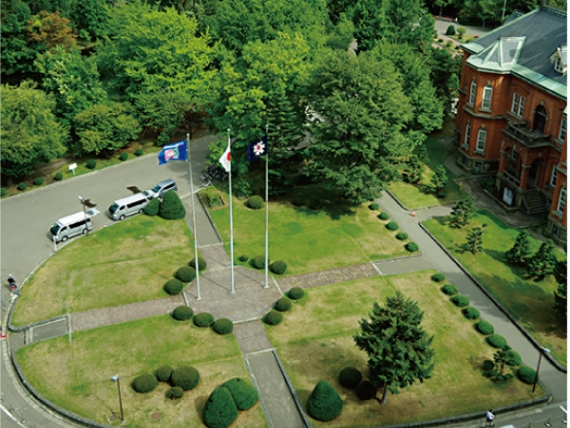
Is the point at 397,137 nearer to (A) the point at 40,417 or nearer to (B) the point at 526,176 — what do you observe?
(B) the point at 526,176

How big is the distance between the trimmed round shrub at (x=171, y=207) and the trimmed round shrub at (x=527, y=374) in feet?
116

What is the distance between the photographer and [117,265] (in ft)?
198

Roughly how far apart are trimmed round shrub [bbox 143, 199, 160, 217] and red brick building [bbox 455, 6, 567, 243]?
3476cm

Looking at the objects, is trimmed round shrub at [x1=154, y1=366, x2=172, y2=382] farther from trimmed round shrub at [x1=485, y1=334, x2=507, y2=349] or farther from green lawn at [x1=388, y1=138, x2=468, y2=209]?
green lawn at [x1=388, y1=138, x2=468, y2=209]

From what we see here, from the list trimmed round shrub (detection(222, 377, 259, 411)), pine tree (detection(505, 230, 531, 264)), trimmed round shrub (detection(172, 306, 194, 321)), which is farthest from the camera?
pine tree (detection(505, 230, 531, 264))

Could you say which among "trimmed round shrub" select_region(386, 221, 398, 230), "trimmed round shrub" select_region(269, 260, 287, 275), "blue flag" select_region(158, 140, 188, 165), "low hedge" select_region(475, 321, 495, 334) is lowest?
"low hedge" select_region(475, 321, 495, 334)

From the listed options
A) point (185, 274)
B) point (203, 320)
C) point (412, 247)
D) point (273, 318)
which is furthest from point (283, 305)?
point (412, 247)

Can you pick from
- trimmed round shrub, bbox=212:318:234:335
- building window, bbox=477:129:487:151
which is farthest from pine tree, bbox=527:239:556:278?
trimmed round shrub, bbox=212:318:234:335

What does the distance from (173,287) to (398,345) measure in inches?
863

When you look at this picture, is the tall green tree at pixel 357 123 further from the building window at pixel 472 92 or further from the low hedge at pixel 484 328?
the low hedge at pixel 484 328

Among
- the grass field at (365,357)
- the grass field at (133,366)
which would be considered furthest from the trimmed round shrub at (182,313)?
the grass field at (365,357)

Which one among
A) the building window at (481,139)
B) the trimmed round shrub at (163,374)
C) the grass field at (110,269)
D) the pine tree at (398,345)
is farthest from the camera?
the building window at (481,139)

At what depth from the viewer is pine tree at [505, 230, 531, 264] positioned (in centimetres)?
5966

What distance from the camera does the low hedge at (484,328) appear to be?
52188 millimetres
